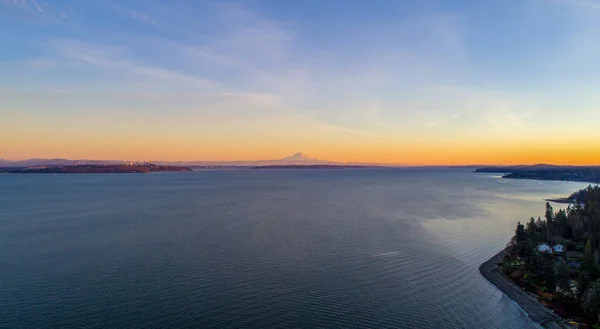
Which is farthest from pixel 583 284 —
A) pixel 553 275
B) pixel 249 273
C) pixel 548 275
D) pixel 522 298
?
pixel 249 273

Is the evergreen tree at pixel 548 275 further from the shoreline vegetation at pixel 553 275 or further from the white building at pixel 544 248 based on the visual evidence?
the white building at pixel 544 248

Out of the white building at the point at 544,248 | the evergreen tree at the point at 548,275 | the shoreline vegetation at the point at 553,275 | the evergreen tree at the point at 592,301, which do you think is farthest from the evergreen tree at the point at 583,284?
the white building at the point at 544,248

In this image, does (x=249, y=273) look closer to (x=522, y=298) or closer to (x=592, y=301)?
(x=522, y=298)

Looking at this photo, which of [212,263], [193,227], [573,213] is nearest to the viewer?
[212,263]

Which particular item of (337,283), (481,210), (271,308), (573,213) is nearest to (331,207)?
(481,210)

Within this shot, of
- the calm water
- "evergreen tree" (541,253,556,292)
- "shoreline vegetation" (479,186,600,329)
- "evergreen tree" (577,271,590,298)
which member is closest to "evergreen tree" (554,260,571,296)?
"shoreline vegetation" (479,186,600,329)

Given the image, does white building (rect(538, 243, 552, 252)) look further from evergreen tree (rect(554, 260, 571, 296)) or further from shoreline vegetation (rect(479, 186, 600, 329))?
evergreen tree (rect(554, 260, 571, 296))

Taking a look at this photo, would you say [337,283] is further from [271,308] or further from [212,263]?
[212,263]

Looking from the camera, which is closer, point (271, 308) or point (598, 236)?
point (271, 308)
